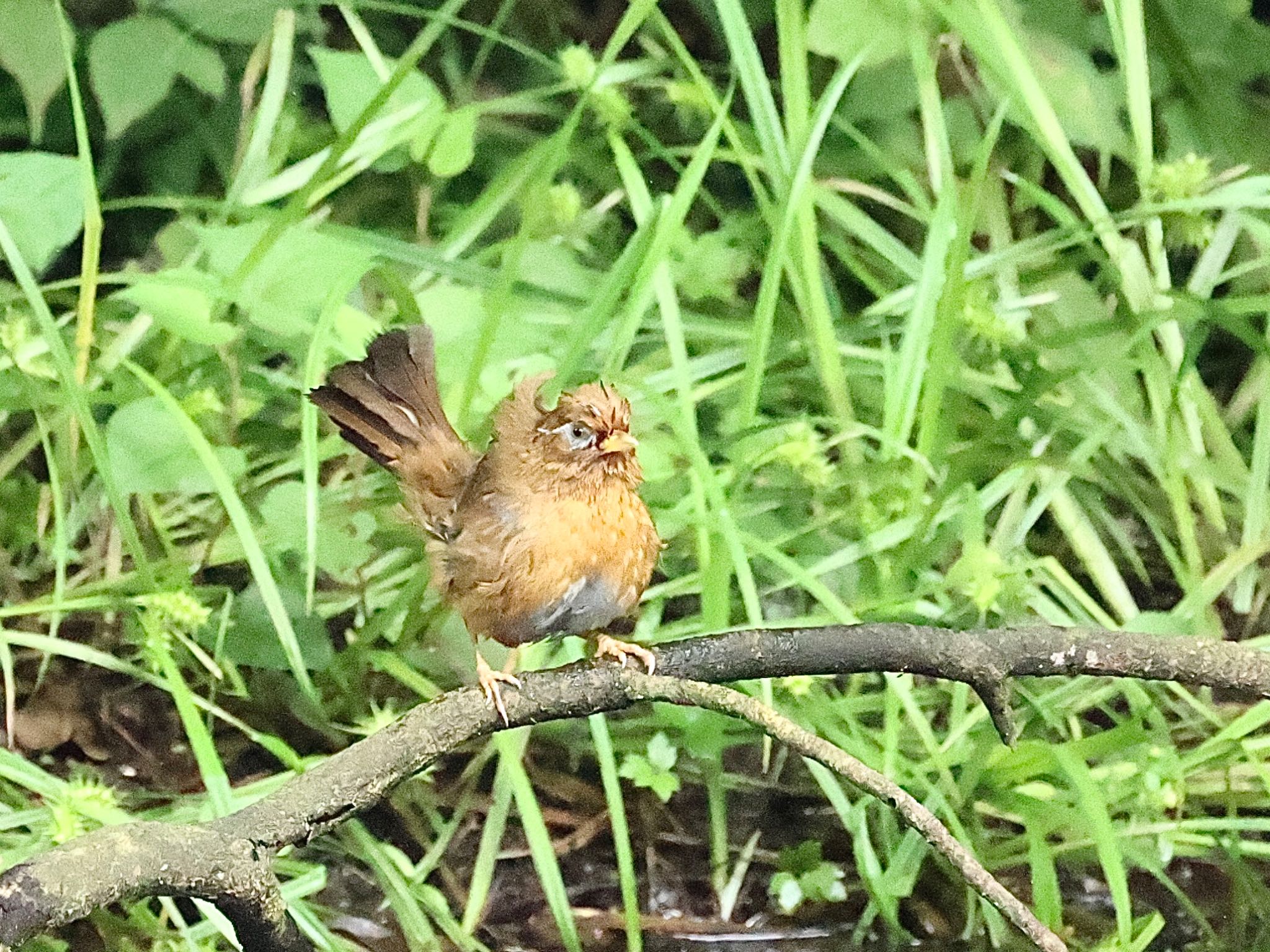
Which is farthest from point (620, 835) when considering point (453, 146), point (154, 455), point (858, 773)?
point (453, 146)

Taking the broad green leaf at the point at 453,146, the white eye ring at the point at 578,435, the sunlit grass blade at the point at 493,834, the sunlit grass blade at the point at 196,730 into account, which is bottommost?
the sunlit grass blade at the point at 493,834

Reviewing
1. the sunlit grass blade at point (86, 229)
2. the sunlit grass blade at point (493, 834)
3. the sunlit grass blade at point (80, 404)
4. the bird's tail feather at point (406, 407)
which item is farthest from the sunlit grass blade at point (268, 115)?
the sunlit grass blade at point (493, 834)

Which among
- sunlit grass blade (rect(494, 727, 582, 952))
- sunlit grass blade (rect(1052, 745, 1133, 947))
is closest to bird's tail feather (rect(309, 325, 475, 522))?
sunlit grass blade (rect(494, 727, 582, 952))

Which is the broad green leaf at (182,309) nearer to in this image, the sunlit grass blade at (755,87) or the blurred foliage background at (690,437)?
the blurred foliage background at (690,437)

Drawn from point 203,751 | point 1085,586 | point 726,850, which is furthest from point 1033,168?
point 203,751

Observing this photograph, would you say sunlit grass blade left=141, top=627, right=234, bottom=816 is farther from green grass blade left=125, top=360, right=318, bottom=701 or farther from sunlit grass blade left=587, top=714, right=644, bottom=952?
sunlit grass blade left=587, top=714, right=644, bottom=952

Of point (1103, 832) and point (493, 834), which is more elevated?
point (1103, 832)

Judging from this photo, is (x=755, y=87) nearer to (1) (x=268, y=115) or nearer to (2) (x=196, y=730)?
(1) (x=268, y=115)

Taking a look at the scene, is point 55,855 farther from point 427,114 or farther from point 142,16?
point 142,16
